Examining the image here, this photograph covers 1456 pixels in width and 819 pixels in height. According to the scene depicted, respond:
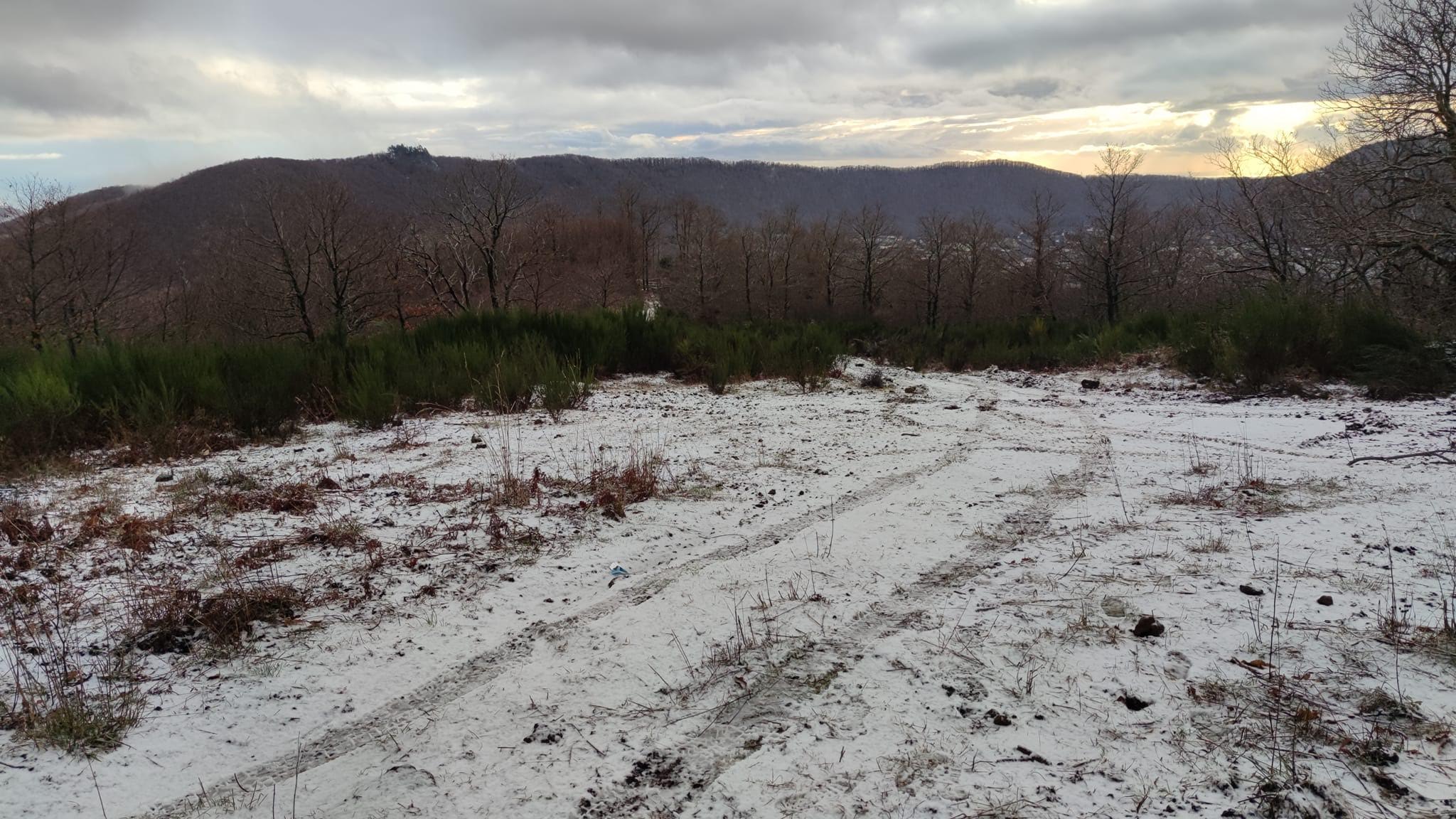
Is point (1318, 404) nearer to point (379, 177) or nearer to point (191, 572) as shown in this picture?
point (191, 572)

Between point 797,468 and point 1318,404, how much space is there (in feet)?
20.7

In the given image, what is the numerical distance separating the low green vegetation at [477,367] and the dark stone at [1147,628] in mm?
6057

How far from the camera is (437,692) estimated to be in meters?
2.52

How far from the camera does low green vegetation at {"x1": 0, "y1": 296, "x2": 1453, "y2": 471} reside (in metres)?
6.28

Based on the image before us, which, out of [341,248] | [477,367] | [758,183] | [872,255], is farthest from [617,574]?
[758,183]

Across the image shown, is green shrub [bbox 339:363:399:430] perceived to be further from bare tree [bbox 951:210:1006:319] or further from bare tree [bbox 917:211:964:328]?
bare tree [bbox 951:210:1006:319]

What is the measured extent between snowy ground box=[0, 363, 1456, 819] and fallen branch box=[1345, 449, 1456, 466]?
100mm

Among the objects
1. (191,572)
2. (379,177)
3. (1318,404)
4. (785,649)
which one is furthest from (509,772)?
(379,177)

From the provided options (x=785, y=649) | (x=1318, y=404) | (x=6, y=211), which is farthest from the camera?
(x=6, y=211)

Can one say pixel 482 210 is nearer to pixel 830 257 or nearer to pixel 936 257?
pixel 830 257

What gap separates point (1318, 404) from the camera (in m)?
7.54

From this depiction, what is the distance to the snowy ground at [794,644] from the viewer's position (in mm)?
1980

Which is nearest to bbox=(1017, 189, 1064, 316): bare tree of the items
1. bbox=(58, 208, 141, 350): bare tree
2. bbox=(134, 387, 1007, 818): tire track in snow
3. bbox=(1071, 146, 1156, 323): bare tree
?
bbox=(1071, 146, 1156, 323): bare tree

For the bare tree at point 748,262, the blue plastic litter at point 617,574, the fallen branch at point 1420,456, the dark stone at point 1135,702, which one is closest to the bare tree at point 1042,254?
the bare tree at point 748,262
